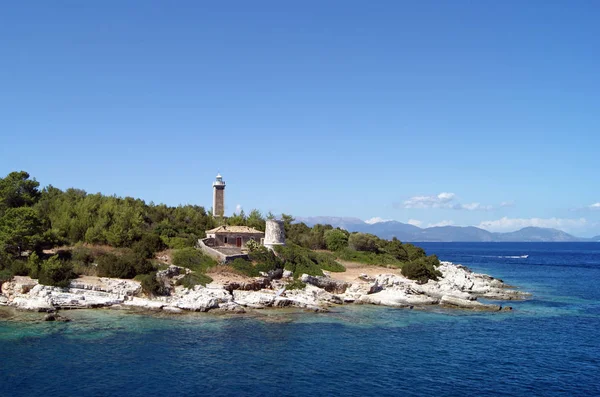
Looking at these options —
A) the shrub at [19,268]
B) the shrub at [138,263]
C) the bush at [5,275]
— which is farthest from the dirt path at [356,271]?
the bush at [5,275]

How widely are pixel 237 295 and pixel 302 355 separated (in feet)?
44.3

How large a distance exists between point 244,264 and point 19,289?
18250 mm

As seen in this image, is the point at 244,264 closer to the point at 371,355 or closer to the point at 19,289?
the point at 19,289

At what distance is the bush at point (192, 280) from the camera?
3956 centimetres

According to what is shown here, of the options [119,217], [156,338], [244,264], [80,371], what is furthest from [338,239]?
[80,371]

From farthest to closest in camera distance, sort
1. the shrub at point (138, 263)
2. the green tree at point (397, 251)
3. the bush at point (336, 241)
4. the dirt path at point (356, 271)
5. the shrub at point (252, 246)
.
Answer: the green tree at point (397, 251) < the bush at point (336, 241) < the dirt path at point (356, 271) < the shrub at point (252, 246) < the shrub at point (138, 263)

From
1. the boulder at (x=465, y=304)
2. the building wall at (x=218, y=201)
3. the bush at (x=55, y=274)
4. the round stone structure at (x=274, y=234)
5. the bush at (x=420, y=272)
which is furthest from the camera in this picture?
the building wall at (x=218, y=201)

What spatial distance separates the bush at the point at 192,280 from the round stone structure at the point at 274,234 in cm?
1338

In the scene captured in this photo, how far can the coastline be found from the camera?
3544cm

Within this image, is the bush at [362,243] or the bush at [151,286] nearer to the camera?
the bush at [151,286]

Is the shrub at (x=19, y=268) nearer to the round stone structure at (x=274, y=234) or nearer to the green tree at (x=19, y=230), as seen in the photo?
the green tree at (x=19, y=230)

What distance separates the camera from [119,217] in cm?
5200

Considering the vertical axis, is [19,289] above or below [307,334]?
above

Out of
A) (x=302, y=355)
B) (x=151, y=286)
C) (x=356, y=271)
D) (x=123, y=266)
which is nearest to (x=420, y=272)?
(x=356, y=271)
